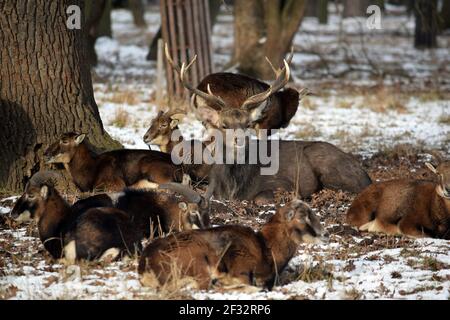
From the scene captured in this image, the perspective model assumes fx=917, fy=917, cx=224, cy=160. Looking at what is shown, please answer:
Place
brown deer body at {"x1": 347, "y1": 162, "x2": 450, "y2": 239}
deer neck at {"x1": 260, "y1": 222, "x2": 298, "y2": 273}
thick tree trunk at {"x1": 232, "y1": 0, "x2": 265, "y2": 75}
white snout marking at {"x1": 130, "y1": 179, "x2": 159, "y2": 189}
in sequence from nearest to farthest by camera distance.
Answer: deer neck at {"x1": 260, "y1": 222, "x2": 298, "y2": 273}
brown deer body at {"x1": 347, "y1": 162, "x2": 450, "y2": 239}
white snout marking at {"x1": 130, "y1": 179, "x2": 159, "y2": 189}
thick tree trunk at {"x1": 232, "y1": 0, "x2": 265, "y2": 75}

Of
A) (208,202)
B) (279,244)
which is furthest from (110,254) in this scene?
(279,244)

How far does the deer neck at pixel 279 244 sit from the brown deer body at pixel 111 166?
9.97 feet

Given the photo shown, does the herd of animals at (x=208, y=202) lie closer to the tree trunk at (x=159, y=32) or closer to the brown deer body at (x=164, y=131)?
the brown deer body at (x=164, y=131)

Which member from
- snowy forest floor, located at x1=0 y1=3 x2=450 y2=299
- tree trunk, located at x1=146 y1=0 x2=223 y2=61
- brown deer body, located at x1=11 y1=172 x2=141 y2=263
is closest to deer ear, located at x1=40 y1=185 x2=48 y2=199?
brown deer body, located at x1=11 y1=172 x2=141 y2=263

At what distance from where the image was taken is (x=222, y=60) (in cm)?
2566

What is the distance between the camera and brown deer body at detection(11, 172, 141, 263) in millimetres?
7574

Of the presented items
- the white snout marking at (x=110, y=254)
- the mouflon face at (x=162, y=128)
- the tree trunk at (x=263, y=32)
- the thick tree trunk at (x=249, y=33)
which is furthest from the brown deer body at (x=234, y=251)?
the thick tree trunk at (x=249, y=33)

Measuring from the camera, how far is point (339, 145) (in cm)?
1378

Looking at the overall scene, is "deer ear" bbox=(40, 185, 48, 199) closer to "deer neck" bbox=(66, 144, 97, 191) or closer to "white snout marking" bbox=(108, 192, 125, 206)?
"white snout marking" bbox=(108, 192, 125, 206)

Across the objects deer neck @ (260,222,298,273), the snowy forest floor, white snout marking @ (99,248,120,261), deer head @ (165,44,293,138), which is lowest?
the snowy forest floor

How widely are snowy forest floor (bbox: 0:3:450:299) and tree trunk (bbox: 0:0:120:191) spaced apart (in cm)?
57

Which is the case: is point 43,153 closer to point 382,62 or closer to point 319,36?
point 382,62

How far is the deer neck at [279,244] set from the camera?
725 cm
